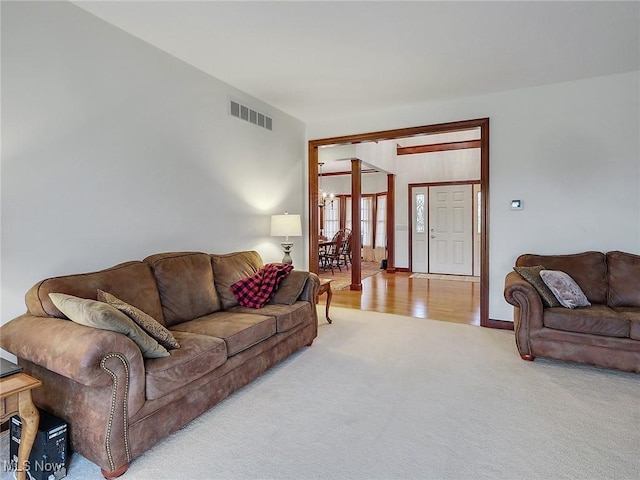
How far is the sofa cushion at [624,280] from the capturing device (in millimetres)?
3176

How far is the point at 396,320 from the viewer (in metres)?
4.38

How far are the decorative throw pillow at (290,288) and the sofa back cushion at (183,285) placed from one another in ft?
1.75

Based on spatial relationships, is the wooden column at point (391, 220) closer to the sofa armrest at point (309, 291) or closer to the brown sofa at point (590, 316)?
the brown sofa at point (590, 316)

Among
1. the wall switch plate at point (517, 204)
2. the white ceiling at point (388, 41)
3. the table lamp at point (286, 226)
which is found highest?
the white ceiling at point (388, 41)

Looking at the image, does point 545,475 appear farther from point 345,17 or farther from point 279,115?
point 279,115

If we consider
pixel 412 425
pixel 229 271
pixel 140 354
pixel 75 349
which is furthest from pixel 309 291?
pixel 75 349

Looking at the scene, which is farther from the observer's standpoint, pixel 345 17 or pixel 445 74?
pixel 445 74

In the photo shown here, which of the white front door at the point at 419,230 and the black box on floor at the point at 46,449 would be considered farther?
the white front door at the point at 419,230

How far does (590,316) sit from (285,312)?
7.90ft

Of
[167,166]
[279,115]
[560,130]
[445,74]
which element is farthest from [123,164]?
[560,130]

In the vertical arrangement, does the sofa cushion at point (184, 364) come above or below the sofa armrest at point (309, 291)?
below

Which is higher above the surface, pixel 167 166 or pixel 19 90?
pixel 19 90

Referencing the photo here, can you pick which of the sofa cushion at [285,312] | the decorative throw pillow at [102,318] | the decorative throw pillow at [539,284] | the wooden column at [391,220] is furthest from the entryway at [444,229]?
the decorative throw pillow at [102,318]

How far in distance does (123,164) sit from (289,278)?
1660 millimetres
